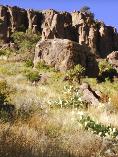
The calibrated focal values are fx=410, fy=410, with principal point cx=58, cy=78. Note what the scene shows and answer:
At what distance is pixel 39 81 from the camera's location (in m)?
25.7

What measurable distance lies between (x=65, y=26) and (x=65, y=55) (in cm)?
7136

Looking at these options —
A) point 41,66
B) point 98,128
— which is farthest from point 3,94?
point 41,66

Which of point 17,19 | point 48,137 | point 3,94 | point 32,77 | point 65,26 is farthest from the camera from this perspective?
point 17,19

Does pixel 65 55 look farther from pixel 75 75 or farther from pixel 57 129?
pixel 57 129

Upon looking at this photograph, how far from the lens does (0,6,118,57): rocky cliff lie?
102625 mm

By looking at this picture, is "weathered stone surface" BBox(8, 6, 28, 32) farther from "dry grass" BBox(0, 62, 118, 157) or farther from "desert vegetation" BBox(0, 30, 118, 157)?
"dry grass" BBox(0, 62, 118, 157)

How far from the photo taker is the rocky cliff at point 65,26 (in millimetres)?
102625

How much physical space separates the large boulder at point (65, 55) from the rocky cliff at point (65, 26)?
61.8 m

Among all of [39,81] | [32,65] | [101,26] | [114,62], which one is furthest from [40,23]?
[39,81]

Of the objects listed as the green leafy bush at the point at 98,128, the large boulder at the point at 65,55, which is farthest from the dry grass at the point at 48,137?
the large boulder at the point at 65,55

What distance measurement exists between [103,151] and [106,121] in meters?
3.22

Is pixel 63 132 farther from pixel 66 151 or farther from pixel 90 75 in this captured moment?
pixel 90 75

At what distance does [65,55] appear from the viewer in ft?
114

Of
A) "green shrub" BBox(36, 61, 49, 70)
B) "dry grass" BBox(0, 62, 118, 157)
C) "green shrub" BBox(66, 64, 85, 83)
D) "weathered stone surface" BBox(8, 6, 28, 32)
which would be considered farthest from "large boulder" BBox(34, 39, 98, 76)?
"weathered stone surface" BBox(8, 6, 28, 32)
